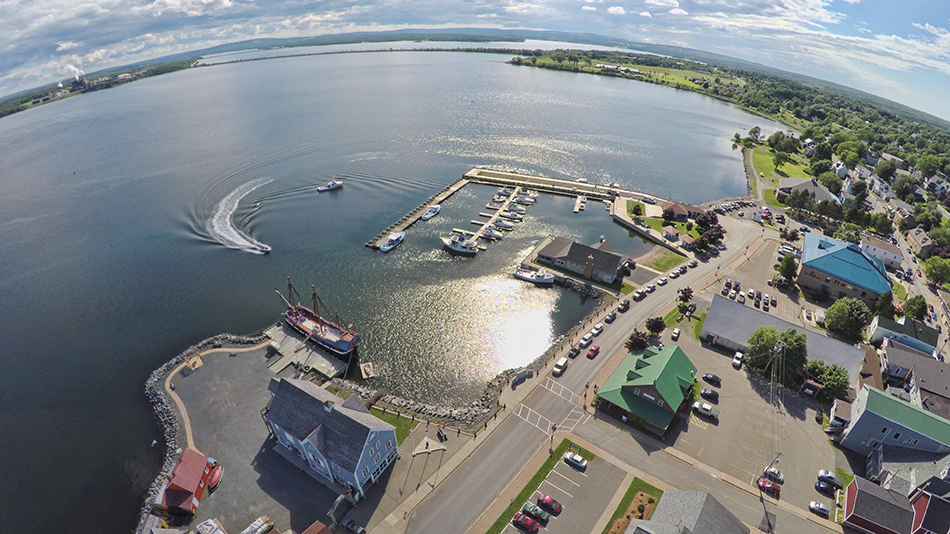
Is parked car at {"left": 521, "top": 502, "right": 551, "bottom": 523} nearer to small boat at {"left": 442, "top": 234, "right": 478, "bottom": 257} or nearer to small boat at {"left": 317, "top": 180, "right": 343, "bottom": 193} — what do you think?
small boat at {"left": 442, "top": 234, "right": 478, "bottom": 257}

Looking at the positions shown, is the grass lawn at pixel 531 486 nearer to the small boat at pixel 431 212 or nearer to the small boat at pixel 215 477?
the small boat at pixel 215 477

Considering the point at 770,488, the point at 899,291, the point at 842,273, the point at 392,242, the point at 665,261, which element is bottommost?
the point at 770,488

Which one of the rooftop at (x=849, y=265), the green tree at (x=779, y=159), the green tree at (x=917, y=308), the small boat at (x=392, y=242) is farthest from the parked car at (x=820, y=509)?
the green tree at (x=779, y=159)

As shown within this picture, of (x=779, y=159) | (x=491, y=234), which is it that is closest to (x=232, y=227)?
(x=491, y=234)

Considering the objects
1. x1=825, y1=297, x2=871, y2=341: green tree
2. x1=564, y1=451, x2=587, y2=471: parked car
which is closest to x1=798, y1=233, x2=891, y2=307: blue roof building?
x1=825, y1=297, x2=871, y2=341: green tree

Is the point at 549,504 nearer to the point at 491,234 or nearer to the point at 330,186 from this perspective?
the point at 491,234
